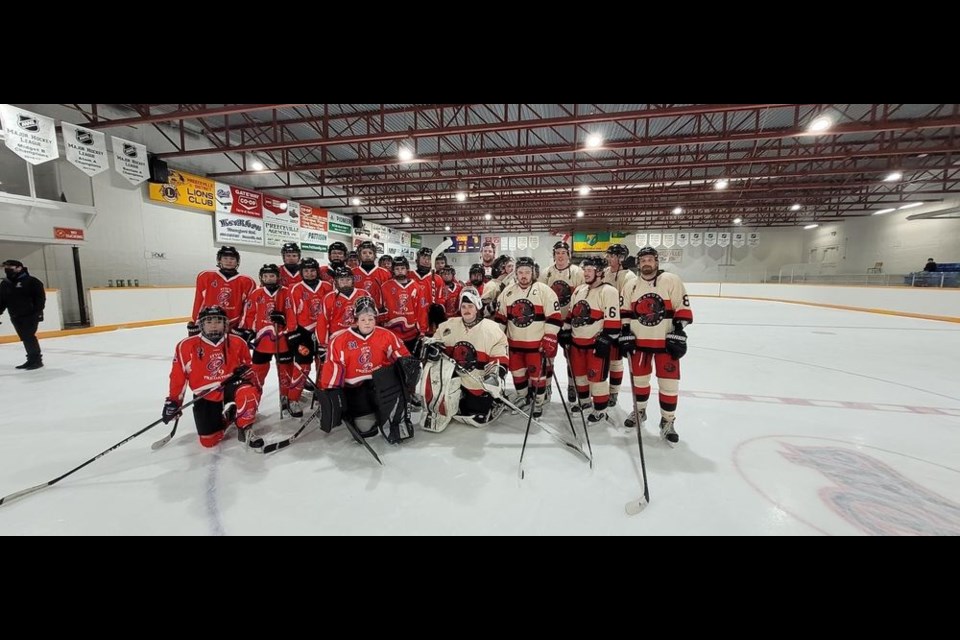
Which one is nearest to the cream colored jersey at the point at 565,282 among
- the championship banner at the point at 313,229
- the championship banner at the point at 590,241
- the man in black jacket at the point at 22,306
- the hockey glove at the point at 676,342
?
the hockey glove at the point at 676,342

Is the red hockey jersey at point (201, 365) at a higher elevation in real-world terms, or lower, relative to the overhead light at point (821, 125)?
lower

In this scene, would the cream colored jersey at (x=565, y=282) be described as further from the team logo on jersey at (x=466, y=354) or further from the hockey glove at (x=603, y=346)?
the team logo on jersey at (x=466, y=354)

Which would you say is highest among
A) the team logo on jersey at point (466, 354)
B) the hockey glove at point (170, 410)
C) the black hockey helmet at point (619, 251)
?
→ the black hockey helmet at point (619, 251)

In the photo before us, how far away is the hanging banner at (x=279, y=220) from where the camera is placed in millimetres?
14672

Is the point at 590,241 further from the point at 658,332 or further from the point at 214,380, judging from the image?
the point at 214,380

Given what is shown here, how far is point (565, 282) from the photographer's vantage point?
4.12 meters

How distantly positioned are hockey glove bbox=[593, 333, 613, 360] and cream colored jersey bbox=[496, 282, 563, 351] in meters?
0.45

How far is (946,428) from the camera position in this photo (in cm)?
341

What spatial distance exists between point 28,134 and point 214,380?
9.11 meters

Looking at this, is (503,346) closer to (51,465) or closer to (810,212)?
(51,465)

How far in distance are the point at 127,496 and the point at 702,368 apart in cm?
634

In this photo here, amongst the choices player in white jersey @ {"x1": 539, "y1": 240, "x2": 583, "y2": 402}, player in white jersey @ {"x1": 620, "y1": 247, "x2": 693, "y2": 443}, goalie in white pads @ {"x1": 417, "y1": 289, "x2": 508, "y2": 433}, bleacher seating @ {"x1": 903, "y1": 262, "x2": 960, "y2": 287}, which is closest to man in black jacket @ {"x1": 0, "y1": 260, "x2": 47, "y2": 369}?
goalie in white pads @ {"x1": 417, "y1": 289, "x2": 508, "y2": 433}

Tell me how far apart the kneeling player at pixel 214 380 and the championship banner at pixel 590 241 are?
77.4 ft

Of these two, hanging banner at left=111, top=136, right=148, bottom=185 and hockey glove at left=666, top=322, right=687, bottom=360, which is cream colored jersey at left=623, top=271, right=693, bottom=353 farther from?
hanging banner at left=111, top=136, right=148, bottom=185
